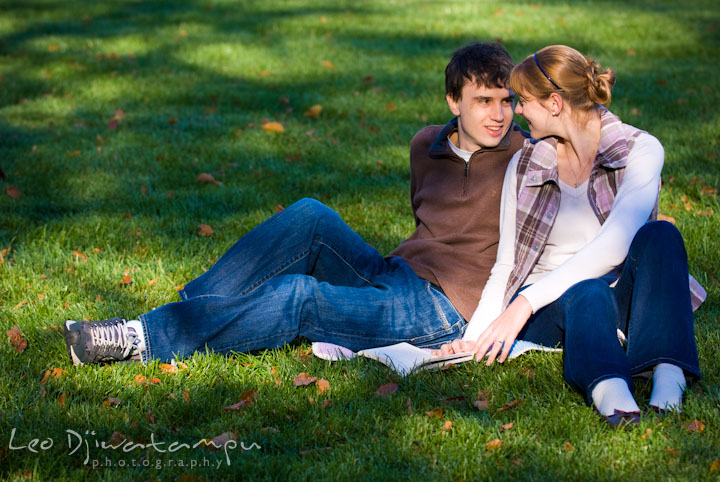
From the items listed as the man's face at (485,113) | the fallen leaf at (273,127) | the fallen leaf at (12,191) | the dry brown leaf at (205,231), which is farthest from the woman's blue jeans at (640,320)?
the fallen leaf at (273,127)

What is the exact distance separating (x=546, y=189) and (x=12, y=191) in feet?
13.3

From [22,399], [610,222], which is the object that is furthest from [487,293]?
[22,399]

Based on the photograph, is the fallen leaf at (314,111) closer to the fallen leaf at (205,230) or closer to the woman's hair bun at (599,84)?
the fallen leaf at (205,230)

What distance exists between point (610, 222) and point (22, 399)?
8.08 ft

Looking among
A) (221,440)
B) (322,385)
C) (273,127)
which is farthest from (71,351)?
(273,127)

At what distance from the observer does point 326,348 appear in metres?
3.30

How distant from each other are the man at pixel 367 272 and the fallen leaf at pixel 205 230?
1.41 metres

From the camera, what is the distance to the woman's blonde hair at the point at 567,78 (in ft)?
10.3

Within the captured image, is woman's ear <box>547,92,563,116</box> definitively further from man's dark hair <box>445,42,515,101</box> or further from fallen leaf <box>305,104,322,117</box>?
fallen leaf <box>305,104,322,117</box>

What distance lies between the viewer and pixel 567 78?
315 centimetres

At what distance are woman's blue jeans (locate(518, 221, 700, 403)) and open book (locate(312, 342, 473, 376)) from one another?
512mm

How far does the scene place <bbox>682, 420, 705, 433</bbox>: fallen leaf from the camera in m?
2.59

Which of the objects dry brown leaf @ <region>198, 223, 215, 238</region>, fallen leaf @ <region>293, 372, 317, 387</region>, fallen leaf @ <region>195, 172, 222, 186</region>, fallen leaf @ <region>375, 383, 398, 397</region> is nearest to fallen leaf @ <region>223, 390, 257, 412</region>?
fallen leaf @ <region>293, 372, 317, 387</region>

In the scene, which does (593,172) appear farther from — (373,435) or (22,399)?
(22,399)
